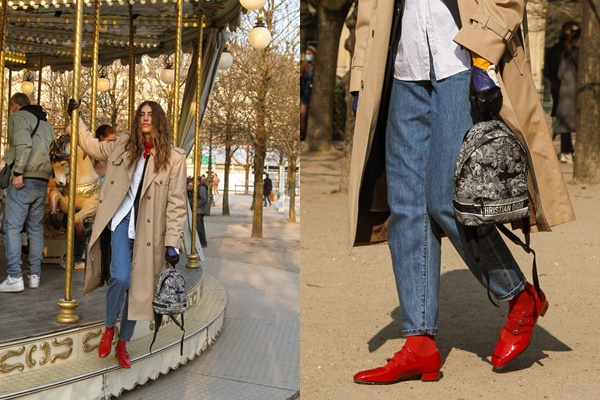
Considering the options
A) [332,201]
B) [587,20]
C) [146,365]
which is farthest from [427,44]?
[587,20]

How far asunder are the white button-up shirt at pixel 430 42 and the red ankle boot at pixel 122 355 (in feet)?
8.21

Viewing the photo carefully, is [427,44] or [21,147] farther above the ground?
[427,44]

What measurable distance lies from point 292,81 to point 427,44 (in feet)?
70.5

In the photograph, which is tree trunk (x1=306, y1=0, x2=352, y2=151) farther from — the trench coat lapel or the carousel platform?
the trench coat lapel

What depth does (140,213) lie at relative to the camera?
5258mm

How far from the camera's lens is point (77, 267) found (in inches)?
355

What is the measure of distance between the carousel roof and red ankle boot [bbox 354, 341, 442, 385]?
6.36 m

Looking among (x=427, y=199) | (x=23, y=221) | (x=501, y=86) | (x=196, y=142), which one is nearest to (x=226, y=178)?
(x=196, y=142)

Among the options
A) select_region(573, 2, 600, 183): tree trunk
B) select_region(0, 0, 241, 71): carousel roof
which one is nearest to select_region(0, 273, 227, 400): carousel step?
select_region(0, 0, 241, 71): carousel roof

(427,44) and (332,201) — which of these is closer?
(427,44)

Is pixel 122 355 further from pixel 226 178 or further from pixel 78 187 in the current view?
pixel 226 178

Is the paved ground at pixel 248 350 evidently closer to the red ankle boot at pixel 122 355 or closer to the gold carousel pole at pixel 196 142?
the red ankle boot at pixel 122 355

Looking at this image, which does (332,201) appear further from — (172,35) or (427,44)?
(427,44)

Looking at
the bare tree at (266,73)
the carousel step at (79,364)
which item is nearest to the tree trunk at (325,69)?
the bare tree at (266,73)
